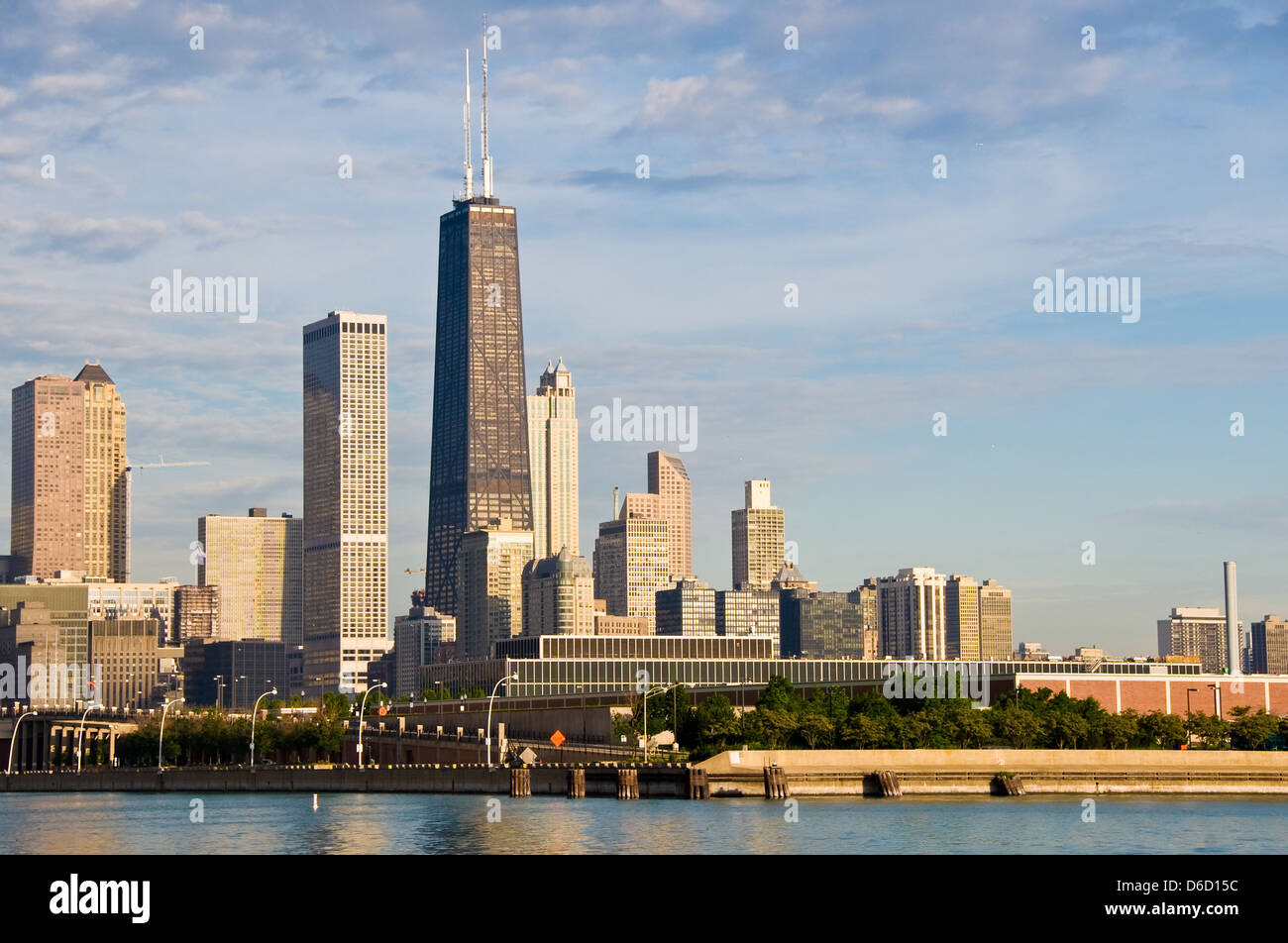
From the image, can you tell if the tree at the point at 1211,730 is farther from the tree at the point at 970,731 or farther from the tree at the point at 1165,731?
the tree at the point at 970,731

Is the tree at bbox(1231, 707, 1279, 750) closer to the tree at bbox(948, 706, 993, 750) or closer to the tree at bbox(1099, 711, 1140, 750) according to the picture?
the tree at bbox(1099, 711, 1140, 750)

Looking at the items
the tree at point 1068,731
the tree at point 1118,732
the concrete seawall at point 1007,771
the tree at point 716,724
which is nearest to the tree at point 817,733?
the tree at point 716,724

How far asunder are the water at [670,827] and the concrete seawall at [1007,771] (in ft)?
13.2

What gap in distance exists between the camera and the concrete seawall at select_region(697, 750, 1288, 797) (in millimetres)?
127438

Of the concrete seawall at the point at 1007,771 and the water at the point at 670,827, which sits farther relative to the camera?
the concrete seawall at the point at 1007,771

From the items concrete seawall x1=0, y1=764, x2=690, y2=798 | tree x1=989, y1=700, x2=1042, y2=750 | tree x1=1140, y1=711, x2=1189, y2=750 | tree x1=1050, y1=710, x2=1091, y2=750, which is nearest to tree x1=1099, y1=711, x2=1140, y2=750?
tree x1=1050, y1=710, x2=1091, y2=750

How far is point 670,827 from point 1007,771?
151ft

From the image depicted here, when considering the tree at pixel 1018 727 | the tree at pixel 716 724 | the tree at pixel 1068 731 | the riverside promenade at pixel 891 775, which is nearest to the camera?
the riverside promenade at pixel 891 775

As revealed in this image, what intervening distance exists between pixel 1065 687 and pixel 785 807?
69341 mm

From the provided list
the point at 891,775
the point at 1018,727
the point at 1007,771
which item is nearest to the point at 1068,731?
the point at 1018,727

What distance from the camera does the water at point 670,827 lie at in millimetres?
82688
